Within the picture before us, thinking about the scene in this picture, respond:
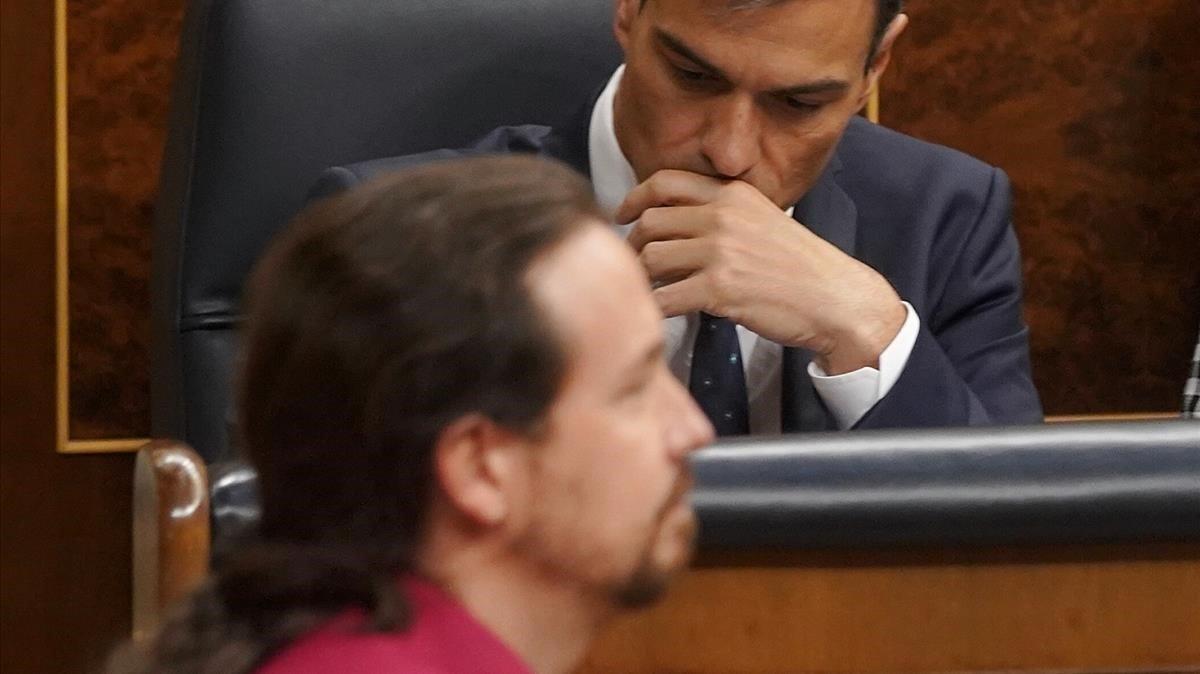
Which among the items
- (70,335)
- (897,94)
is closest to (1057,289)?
(897,94)

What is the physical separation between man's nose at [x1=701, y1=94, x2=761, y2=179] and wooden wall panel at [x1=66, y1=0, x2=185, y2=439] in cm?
93

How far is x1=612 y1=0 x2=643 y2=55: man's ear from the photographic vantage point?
1.61 meters

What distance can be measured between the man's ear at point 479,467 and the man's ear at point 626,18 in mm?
915

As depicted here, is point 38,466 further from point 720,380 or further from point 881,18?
point 881,18

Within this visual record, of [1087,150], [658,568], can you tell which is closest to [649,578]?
[658,568]

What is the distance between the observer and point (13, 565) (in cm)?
232

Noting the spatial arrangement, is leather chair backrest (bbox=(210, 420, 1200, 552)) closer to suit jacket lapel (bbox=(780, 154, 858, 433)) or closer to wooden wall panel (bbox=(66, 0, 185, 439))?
suit jacket lapel (bbox=(780, 154, 858, 433))

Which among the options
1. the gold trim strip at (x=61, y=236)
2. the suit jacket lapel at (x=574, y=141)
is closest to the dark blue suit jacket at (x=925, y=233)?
the suit jacket lapel at (x=574, y=141)

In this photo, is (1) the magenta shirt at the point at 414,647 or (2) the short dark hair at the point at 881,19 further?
(2) the short dark hair at the point at 881,19

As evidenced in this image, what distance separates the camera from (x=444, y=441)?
0.73m

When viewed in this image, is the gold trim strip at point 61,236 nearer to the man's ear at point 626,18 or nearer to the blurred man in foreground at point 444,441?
the man's ear at point 626,18

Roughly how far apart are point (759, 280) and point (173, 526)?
694 mm

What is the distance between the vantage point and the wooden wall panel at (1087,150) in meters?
2.52

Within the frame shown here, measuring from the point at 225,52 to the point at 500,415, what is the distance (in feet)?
3.33
